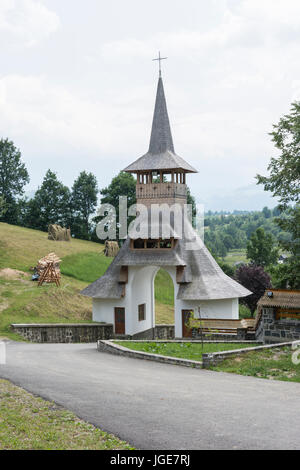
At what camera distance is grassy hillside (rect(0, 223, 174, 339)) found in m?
35.3

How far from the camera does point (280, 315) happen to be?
2539 cm

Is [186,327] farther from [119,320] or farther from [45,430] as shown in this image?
[45,430]

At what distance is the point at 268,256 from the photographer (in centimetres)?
6700

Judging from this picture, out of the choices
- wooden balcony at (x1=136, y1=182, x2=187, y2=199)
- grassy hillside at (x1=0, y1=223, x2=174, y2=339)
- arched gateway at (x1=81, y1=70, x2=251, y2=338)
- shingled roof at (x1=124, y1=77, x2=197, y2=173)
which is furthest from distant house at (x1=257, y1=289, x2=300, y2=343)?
grassy hillside at (x1=0, y1=223, x2=174, y2=339)

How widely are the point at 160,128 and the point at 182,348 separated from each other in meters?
19.2

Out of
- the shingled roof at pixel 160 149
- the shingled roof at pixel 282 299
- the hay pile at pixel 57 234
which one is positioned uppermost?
the shingled roof at pixel 160 149

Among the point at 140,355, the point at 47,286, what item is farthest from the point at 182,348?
the point at 47,286

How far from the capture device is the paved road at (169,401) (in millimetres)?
10906

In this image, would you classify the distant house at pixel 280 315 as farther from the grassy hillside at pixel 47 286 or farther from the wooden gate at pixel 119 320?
the grassy hillside at pixel 47 286

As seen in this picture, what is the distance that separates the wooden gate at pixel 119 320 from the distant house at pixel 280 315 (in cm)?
1301

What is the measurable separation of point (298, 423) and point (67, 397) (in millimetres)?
5989

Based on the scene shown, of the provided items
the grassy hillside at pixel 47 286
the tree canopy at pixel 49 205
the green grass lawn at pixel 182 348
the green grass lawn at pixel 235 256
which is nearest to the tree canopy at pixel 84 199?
the tree canopy at pixel 49 205

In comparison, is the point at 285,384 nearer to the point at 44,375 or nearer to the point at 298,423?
the point at 298,423

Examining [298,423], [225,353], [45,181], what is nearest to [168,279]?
[45,181]
